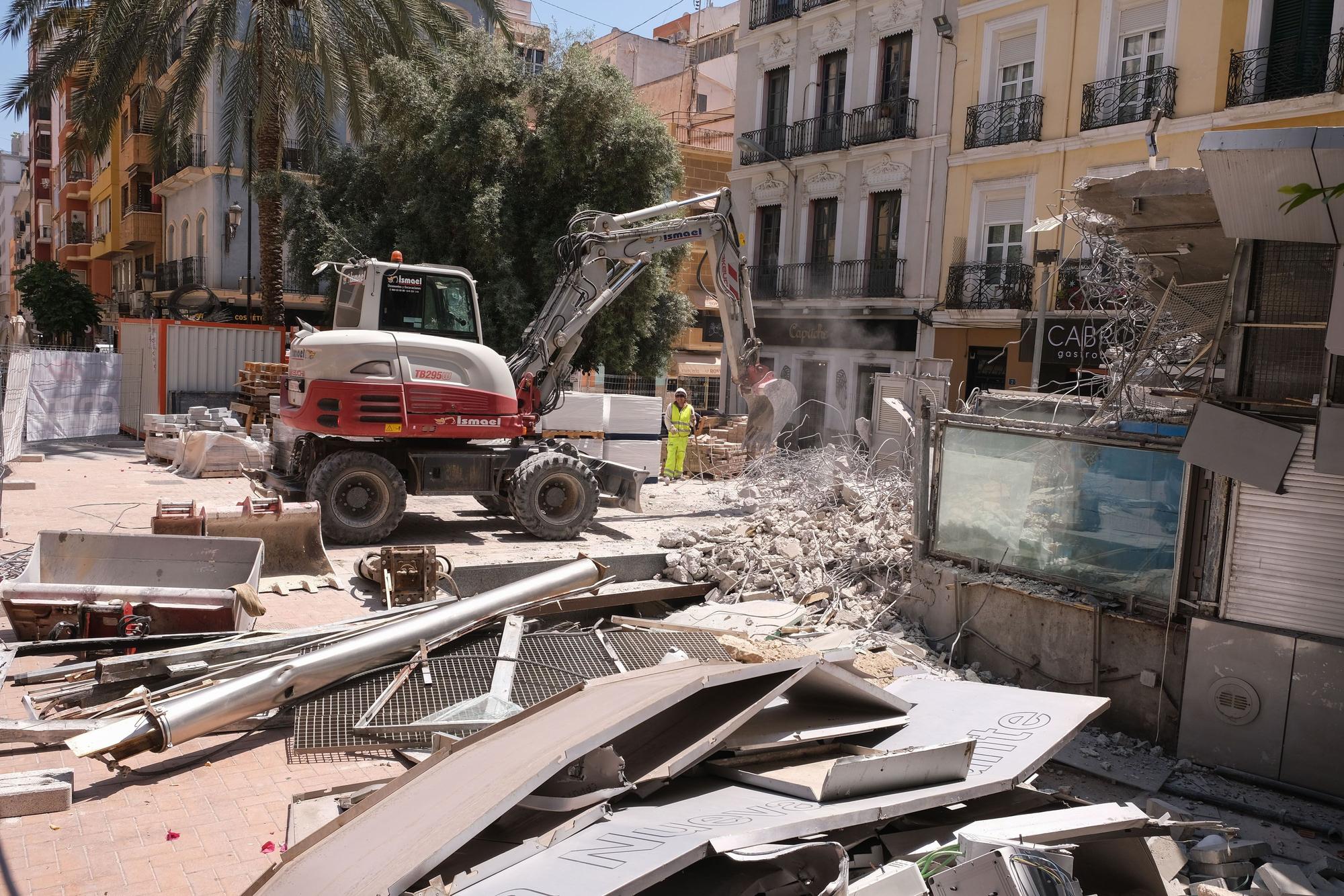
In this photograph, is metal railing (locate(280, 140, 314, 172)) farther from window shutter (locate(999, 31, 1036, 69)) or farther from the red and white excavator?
the red and white excavator

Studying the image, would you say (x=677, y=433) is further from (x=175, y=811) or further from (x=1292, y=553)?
(x=175, y=811)

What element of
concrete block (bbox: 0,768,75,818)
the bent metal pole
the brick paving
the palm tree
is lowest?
the brick paving

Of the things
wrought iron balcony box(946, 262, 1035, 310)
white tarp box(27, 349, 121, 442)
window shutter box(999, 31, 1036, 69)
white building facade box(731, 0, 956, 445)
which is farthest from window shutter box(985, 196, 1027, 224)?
white tarp box(27, 349, 121, 442)

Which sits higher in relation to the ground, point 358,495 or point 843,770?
point 843,770

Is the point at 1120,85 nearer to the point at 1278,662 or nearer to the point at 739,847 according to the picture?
the point at 1278,662

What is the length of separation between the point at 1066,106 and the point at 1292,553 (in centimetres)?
1726

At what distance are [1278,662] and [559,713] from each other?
418 cm

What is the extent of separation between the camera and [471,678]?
7035 millimetres

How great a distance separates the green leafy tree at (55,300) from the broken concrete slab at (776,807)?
131 ft

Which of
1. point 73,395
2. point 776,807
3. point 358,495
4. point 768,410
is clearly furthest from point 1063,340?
point 73,395

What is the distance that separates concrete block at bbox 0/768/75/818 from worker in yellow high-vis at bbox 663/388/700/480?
14.2 metres

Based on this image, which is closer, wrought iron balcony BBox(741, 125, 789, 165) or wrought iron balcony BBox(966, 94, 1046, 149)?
wrought iron balcony BBox(966, 94, 1046, 149)

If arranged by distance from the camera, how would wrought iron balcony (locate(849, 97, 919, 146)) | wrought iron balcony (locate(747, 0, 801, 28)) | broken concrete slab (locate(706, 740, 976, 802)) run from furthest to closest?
wrought iron balcony (locate(747, 0, 801, 28)) → wrought iron balcony (locate(849, 97, 919, 146)) → broken concrete slab (locate(706, 740, 976, 802))

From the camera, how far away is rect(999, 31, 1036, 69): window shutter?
2227 cm
